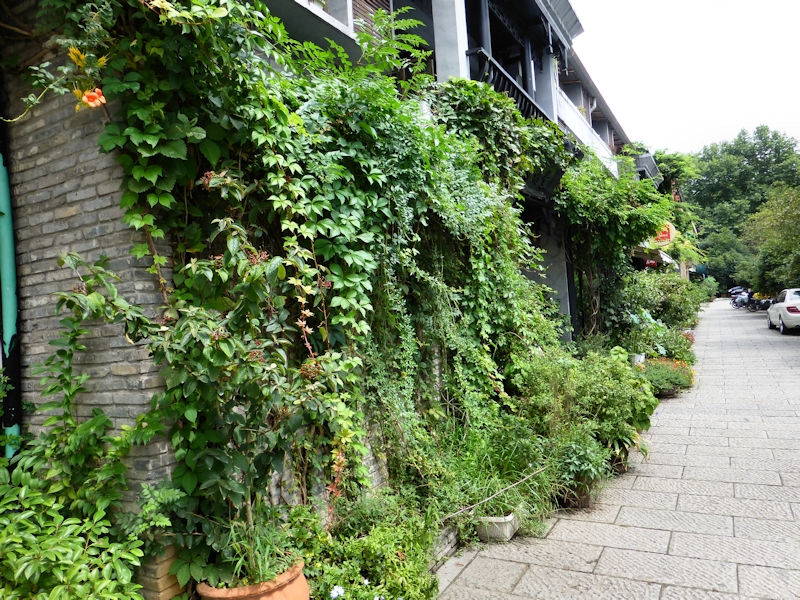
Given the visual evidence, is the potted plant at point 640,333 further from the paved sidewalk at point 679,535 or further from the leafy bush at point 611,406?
the leafy bush at point 611,406

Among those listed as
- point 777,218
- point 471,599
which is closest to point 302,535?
point 471,599

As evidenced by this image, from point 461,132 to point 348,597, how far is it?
16.5 ft

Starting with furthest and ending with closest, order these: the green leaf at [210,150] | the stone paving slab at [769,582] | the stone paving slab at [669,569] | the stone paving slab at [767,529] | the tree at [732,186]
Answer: the tree at [732,186]
the stone paving slab at [767,529]
the stone paving slab at [669,569]
the stone paving slab at [769,582]
the green leaf at [210,150]

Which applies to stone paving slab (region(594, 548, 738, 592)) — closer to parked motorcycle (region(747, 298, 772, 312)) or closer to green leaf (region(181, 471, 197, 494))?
green leaf (region(181, 471, 197, 494))

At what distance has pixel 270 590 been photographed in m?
2.69

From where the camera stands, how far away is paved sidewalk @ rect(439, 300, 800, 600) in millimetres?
3447

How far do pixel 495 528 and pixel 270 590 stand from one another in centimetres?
209

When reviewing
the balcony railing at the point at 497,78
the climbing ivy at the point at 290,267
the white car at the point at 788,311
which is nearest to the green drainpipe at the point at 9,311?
the climbing ivy at the point at 290,267

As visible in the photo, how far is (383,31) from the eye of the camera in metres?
4.30

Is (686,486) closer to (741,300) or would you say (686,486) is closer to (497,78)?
(497,78)

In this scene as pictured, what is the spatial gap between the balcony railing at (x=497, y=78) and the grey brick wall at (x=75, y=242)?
5.87 metres

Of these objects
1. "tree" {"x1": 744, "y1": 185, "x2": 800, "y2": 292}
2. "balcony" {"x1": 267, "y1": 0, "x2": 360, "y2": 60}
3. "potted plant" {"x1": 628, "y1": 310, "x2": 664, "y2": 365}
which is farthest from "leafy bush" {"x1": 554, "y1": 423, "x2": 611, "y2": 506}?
"tree" {"x1": 744, "y1": 185, "x2": 800, "y2": 292}

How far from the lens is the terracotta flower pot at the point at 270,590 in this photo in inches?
104

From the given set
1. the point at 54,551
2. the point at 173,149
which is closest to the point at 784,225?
the point at 173,149
